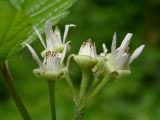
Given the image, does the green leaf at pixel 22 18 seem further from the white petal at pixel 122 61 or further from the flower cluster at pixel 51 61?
the white petal at pixel 122 61

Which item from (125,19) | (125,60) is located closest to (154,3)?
(125,19)

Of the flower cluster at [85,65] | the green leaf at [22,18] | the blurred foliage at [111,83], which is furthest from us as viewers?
the blurred foliage at [111,83]

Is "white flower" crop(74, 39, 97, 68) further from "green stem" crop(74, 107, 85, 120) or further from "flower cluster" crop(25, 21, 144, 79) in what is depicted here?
"green stem" crop(74, 107, 85, 120)

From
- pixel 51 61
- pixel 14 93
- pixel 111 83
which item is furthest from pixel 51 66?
pixel 111 83

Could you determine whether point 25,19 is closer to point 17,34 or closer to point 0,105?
point 17,34

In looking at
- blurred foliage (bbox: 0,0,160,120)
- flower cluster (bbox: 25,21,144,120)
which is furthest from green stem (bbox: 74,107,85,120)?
blurred foliage (bbox: 0,0,160,120)

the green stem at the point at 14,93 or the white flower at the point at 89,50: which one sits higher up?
the green stem at the point at 14,93

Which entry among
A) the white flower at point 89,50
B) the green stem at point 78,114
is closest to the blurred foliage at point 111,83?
the white flower at point 89,50

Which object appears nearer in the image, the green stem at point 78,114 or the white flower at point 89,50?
the green stem at point 78,114
